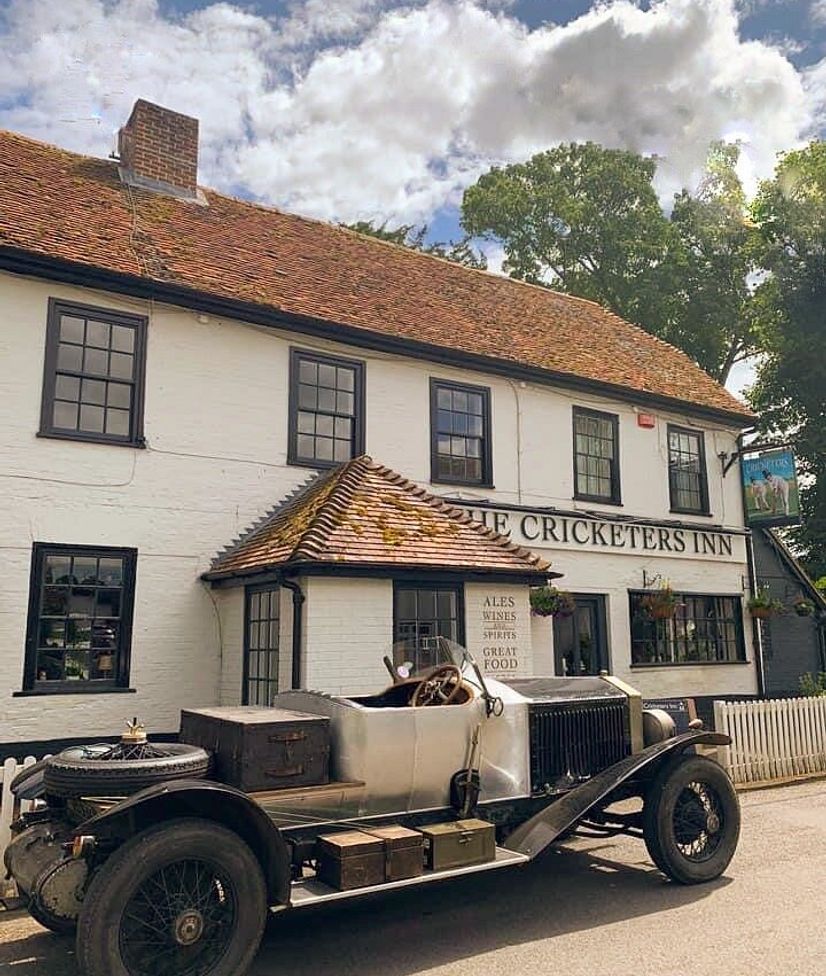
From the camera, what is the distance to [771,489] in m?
16.9

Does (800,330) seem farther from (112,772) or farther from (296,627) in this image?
(112,772)

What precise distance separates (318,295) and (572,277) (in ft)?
64.9

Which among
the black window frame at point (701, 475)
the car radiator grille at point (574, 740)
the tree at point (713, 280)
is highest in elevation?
the tree at point (713, 280)

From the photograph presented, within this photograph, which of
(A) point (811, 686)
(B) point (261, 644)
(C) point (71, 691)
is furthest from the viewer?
(A) point (811, 686)

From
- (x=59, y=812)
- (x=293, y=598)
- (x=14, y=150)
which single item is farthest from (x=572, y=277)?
(x=59, y=812)

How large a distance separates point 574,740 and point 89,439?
688 centimetres

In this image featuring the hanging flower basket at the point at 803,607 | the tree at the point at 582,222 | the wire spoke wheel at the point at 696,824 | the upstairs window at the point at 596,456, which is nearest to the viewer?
the wire spoke wheel at the point at 696,824

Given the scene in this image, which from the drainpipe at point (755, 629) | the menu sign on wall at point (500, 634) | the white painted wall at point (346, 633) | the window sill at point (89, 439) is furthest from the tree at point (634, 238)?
the window sill at point (89, 439)

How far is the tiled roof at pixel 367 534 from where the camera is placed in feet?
32.6

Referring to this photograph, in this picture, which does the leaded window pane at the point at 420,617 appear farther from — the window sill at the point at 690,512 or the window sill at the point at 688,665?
the window sill at the point at 690,512

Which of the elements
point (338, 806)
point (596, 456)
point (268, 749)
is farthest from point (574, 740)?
point (596, 456)

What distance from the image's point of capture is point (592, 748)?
23.0 feet

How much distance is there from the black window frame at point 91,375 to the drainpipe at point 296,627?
2868 millimetres

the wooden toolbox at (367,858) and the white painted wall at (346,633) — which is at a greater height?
the white painted wall at (346,633)
